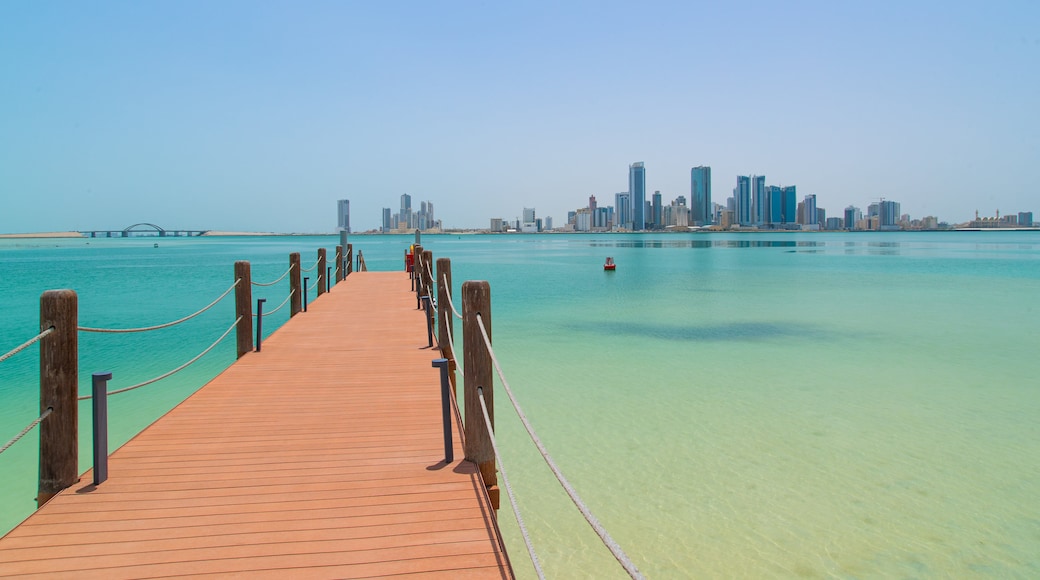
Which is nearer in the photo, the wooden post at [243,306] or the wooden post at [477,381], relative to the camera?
the wooden post at [477,381]

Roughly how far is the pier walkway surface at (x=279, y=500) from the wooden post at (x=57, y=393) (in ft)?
0.47

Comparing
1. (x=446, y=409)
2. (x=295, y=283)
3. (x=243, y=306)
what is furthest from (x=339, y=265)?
(x=446, y=409)

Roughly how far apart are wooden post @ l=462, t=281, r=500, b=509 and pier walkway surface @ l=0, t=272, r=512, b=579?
16cm

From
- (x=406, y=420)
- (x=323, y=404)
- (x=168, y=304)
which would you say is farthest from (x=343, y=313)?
(x=168, y=304)

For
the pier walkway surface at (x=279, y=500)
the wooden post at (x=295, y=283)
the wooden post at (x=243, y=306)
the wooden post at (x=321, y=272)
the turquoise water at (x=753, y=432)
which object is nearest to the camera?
the pier walkway surface at (x=279, y=500)

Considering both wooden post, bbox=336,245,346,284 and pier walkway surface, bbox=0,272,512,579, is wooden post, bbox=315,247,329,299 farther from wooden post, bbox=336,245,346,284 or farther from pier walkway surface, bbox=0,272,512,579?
pier walkway surface, bbox=0,272,512,579

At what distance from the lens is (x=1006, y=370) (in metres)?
12.8

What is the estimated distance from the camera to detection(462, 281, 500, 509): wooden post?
4.50 meters

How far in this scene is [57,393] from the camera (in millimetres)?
4043

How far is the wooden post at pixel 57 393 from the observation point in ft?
13.1

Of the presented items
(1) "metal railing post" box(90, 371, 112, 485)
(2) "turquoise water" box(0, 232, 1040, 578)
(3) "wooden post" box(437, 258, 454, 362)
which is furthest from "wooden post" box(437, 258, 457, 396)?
(1) "metal railing post" box(90, 371, 112, 485)

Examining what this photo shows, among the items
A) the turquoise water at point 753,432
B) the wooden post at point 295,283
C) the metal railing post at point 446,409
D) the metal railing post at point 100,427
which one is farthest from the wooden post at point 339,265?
the metal railing post at point 446,409

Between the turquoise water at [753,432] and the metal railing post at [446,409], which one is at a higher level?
the metal railing post at [446,409]

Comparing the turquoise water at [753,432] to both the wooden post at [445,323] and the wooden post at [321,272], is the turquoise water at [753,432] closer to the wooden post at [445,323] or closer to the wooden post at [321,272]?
the wooden post at [445,323]
